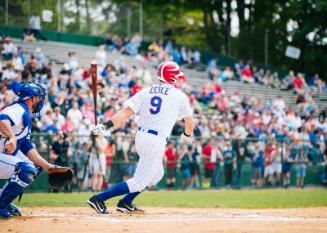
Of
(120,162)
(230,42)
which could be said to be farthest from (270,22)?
(120,162)

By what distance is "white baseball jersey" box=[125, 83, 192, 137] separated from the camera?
1034 centimetres

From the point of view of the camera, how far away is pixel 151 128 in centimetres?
1031

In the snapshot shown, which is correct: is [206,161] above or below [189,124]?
below

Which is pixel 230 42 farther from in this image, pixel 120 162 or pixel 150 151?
pixel 150 151

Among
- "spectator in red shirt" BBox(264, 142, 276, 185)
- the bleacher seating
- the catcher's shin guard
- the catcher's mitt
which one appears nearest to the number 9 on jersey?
the catcher's mitt

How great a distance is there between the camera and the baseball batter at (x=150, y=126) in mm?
10266

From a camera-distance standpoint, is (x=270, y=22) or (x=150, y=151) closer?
(x=150, y=151)

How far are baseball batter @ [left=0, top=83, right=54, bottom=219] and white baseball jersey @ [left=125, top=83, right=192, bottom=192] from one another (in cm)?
137

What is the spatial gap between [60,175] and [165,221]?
1.84 metres

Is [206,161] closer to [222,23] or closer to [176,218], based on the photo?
[176,218]

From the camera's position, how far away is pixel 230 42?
41.1 metres

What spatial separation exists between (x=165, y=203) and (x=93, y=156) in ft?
17.1

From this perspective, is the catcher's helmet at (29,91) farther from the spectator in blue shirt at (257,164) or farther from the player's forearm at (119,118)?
the spectator in blue shirt at (257,164)

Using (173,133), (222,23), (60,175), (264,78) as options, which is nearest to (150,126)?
(60,175)
